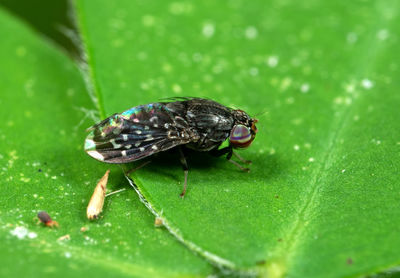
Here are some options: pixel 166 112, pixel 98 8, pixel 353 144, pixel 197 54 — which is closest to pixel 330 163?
pixel 353 144

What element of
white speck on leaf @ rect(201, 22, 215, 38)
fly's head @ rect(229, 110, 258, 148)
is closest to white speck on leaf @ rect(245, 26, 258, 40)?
white speck on leaf @ rect(201, 22, 215, 38)

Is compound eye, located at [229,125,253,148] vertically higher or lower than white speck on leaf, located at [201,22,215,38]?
lower

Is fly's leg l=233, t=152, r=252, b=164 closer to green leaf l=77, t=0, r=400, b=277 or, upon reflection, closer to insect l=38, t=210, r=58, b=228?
green leaf l=77, t=0, r=400, b=277

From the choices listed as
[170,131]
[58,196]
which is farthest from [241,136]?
[58,196]

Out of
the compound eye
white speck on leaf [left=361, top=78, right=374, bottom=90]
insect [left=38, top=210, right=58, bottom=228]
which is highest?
white speck on leaf [left=361, top=78, right=374, bottom=90]

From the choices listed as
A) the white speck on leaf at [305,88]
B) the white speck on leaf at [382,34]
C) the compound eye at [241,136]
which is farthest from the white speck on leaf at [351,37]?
the compound eye at [241,136]

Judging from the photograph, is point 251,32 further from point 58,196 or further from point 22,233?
point 22,233
